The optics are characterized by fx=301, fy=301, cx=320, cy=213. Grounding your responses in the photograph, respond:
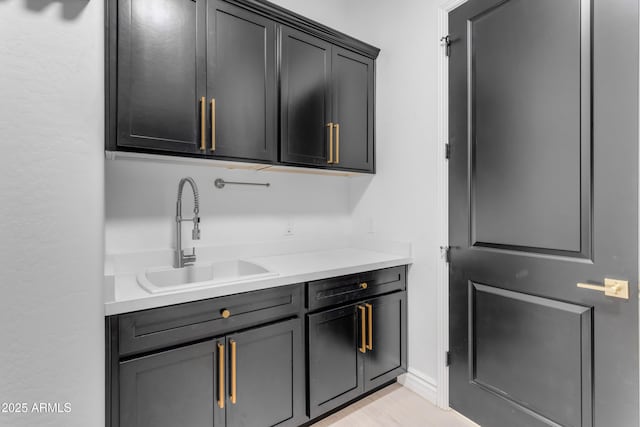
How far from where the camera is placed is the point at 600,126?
4.00ft

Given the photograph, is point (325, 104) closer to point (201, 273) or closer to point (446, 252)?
point (446, 252)

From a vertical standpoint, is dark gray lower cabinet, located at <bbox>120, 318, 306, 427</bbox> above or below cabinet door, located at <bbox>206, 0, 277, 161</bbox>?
below

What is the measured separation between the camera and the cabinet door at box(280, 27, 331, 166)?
1.79 metres

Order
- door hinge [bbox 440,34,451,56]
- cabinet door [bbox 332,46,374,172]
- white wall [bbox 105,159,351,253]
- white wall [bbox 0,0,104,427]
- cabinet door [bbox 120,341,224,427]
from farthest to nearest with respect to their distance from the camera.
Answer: cabinet door [bbox 332,46,374,172]
door hinge [bbox 440,34,451,56]
white wall [bbox 105,159,351,253]
cabinet door [bbox 120,341,224,427]
white wall [bbox 0,0,104,427]

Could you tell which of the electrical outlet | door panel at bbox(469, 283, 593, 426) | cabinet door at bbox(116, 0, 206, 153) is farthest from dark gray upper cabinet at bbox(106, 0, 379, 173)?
door panel at bbox(469, 283, 593, 426)

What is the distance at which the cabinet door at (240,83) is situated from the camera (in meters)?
1.55

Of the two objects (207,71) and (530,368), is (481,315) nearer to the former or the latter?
(530,368)

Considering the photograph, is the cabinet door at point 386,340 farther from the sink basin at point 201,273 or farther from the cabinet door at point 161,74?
the cabinet door at point 161,74

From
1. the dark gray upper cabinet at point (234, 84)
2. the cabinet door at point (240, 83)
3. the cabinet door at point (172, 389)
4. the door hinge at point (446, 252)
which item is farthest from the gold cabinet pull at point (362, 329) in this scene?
the cabinet door at point (240, 83)

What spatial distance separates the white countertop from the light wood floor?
2.75 ft

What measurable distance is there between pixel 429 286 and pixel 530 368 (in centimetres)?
64

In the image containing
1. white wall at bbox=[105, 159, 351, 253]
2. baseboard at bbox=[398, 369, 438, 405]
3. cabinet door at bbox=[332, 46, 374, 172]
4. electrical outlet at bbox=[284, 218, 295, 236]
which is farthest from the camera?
electrical outlet at bbox=[284, 218, 295, 236]

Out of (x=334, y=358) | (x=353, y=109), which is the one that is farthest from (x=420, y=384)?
(x=353, y=109)

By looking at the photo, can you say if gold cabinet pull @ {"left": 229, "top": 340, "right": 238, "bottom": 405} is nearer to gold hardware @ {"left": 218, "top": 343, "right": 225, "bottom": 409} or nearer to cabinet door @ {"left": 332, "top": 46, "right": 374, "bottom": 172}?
gold hardware @ {"left": 218, "top": 343, "right": 225, "bottom": 409}
